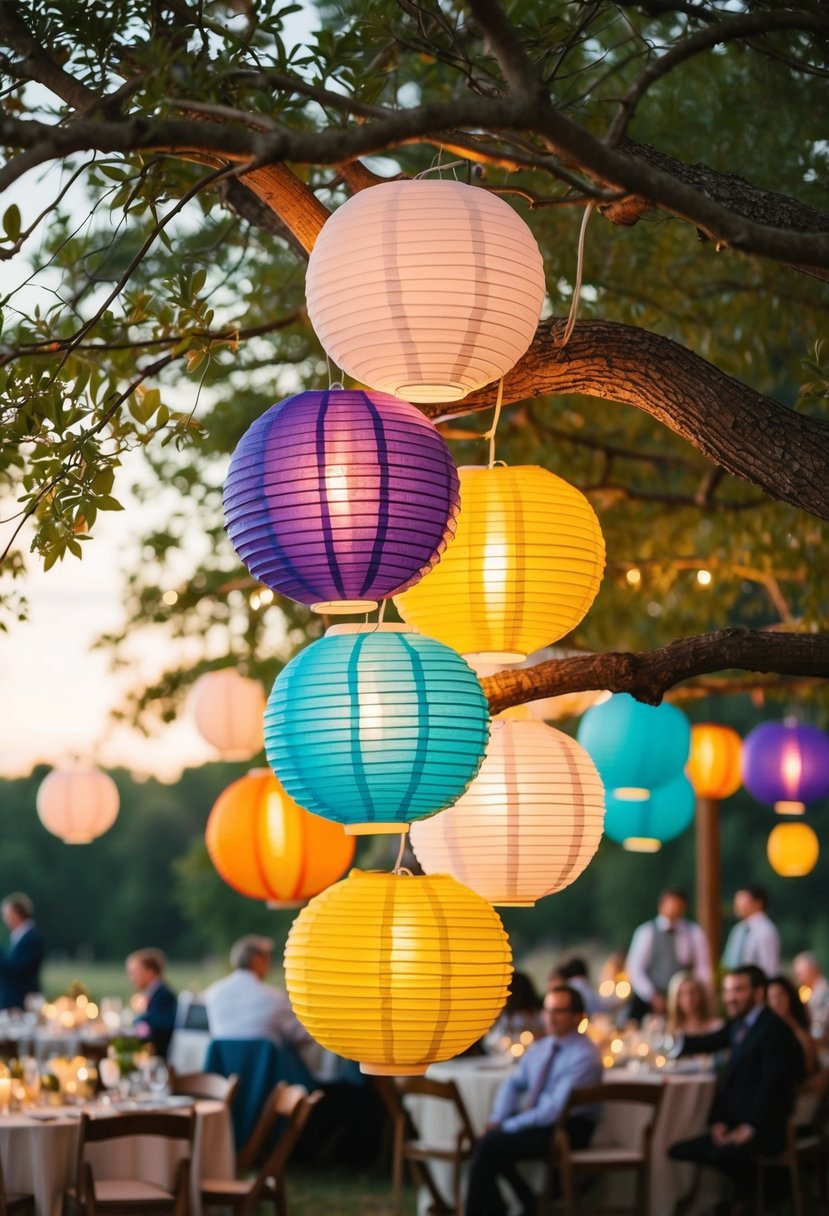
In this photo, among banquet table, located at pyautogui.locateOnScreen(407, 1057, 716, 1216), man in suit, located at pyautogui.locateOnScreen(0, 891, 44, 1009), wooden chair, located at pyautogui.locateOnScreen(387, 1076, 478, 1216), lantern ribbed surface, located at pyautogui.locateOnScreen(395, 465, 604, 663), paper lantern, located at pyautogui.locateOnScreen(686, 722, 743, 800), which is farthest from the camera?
man in suit, located at pyautogui.locateOnScreen(0, 891, 44, 1009)

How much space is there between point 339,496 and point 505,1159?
507cm

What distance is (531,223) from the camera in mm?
7383

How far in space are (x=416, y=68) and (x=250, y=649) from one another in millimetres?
4805

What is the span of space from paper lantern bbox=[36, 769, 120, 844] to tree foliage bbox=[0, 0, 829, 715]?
2.21m

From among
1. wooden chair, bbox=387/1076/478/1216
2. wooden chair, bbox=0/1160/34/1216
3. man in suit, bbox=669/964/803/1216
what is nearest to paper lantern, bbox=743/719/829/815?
man in suit, bbox=669/964/803/1216

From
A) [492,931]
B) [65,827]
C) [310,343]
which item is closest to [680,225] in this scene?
[310,343]

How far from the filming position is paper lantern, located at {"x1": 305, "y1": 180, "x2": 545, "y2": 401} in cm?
295

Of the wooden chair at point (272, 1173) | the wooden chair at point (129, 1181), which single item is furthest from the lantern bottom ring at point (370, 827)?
the wooden chair at point (272, 1173)

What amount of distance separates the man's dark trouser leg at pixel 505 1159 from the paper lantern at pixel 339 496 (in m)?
4.75

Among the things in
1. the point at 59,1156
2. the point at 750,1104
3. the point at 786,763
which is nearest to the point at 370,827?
the point at 59,1156

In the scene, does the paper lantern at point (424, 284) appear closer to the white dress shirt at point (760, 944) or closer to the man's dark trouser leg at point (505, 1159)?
the man's dark trouser leg at point (505, 1159)

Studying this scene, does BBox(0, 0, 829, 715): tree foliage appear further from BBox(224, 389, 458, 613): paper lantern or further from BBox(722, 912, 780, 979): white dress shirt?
BBox(722, 912, 780, 979): white dress shirt

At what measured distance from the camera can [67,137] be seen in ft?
8.36

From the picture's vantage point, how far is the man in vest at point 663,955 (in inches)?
414
